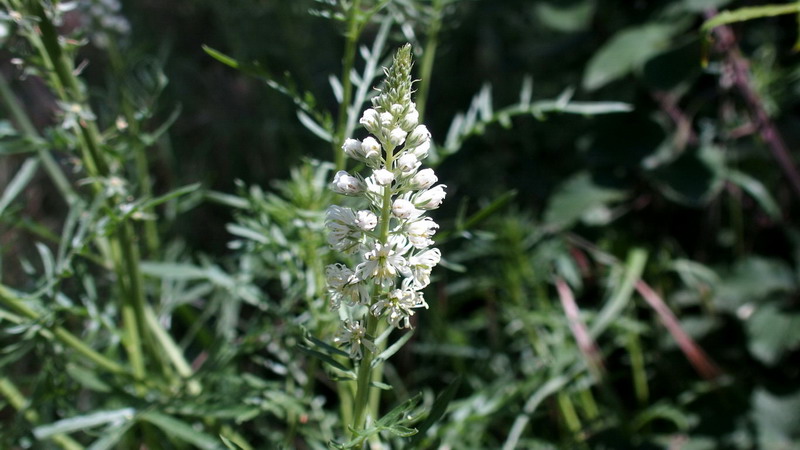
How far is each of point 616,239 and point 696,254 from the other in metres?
0.25

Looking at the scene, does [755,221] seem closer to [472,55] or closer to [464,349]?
[464,349]

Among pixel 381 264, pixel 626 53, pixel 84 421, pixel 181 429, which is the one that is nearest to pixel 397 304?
pixel 381 264

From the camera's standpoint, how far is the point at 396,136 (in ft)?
2.65

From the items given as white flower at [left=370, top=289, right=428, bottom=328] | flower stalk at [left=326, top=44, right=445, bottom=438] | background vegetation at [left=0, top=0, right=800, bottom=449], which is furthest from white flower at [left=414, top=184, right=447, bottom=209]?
background vegetation at [left=0, top=0, right=800, bottom=449]

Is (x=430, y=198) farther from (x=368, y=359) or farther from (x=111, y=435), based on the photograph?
(x=111, y=435)

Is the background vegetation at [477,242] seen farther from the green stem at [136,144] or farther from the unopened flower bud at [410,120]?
the unopened flower bud at [410,120]

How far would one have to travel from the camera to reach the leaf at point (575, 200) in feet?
6.09

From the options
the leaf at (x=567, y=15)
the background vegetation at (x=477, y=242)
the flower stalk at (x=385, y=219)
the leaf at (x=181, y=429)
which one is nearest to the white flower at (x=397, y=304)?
the flower stalk at (x=385, y=219)

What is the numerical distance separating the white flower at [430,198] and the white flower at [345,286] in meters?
0.12

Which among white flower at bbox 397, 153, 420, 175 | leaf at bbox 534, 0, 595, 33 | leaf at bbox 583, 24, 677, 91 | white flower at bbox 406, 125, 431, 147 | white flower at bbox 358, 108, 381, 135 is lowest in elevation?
white flower at bbox 397, 153, 420, 175

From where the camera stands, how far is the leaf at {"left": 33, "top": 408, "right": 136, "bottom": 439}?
1.17 meters

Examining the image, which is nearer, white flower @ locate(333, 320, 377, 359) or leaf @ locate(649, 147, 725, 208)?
white flower @ locate(333, 320, 377, 359)

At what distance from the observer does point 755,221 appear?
1.98 meters

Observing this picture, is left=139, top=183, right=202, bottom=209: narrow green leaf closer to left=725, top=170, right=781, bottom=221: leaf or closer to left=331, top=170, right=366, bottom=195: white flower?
left=331, top=170, right=366, bottom=195: white flower
